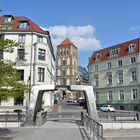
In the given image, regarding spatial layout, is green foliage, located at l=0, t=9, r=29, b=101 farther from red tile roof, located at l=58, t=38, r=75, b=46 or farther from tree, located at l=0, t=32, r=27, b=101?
red tile roof, located at l=58, t=38, r=75, b=46

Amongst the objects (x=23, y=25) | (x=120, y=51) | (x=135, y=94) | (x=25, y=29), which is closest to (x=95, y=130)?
(x=25, y=29)

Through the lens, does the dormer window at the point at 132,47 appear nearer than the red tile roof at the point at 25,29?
No

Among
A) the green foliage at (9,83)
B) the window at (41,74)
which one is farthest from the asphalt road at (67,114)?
the green foliage at (9,83)

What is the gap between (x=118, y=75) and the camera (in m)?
56.3

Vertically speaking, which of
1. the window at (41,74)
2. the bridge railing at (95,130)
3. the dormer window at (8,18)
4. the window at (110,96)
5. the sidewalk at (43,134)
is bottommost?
the sidewalk at (43,134)

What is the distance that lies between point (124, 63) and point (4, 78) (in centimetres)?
4517

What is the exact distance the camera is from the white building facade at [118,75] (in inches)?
2053

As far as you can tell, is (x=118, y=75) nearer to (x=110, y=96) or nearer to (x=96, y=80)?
(x=110, y=96)

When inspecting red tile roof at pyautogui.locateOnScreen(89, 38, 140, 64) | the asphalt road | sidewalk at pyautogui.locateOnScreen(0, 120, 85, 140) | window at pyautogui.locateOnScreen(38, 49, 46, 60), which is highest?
red tile roof at pyautogui.locateOnScreen(89, 38, 140, 64)

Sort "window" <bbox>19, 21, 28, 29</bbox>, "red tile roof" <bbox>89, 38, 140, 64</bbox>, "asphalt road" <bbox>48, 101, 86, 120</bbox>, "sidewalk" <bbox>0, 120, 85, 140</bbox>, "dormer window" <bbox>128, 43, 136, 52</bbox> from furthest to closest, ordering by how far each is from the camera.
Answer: "dormer window" <bbox>128, 43, 136, 52</bbox> → "red tile roof" <bbox>89, 38, 140, 64</bbox> → "window" <bbox>19, 21, 28, 29</bbox> → "asphalt road" <bbox>48, 101, 86, 120</bbox> → "sidewalk" <bbox>0, 120, 85, 140</bbox>

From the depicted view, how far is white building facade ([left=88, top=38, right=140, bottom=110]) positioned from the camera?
2053 inches

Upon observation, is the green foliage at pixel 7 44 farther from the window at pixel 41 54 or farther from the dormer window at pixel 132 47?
the dormer window at pixel 132 47

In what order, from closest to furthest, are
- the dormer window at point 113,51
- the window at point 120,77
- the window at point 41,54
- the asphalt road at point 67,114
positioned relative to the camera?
the asphalt road at point 67,114 → the window at point 41,54 → the window at point 120,77 → the dormer window at point 113,51

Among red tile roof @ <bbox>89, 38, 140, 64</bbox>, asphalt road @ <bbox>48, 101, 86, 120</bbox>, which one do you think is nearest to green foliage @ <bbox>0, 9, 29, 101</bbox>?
asphalt road @ <bbox>48, 101, 86, 120</bbox>
